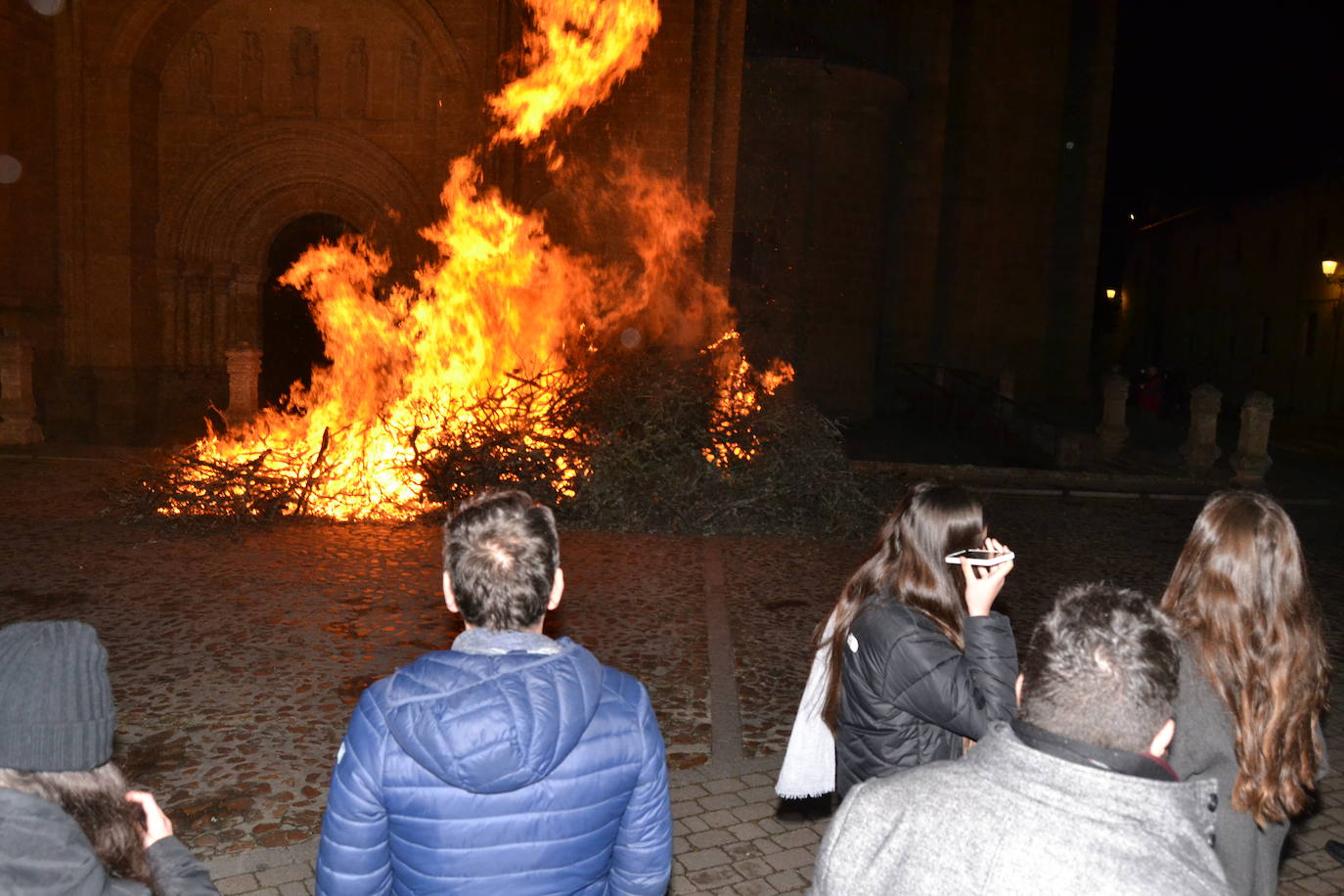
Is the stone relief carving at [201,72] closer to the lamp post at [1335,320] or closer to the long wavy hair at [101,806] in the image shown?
the long wavy hair at [101,806]

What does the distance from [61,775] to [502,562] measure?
82cm

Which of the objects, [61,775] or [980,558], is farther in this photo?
[980,558]

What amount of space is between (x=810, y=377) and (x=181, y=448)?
1530cm

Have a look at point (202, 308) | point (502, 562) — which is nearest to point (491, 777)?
point (502, 562)

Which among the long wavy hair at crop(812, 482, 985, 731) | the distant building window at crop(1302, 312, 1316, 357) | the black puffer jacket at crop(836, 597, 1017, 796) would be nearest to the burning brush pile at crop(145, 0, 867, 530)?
the long wavy hair at crop(812, 482, 985, 731)

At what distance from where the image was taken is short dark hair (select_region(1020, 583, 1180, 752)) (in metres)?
1.61

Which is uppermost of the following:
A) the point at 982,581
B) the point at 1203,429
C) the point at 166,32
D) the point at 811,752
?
the point at 166,32

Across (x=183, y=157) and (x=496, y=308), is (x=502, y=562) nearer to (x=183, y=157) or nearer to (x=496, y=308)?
(x=496, y=308)

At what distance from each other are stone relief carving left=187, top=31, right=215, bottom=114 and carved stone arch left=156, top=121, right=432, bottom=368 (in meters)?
0.89

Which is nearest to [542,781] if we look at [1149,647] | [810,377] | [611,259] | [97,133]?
[1149,647]

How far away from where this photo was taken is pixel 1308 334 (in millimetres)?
32094

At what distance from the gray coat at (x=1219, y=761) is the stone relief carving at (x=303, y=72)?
18.6 meters

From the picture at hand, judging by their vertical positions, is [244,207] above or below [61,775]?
above

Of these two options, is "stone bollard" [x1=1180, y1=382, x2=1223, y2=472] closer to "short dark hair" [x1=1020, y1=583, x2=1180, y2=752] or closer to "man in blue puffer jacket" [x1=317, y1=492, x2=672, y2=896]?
"short dark hair" [x1=1020, y1=583, x2=1180, y2=752]
